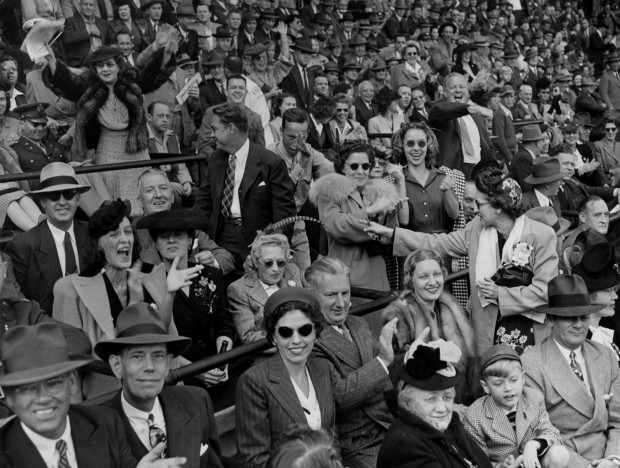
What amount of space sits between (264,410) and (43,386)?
1.22 metres

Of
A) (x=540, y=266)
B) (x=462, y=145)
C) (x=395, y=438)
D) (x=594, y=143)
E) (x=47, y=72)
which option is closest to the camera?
(x=395, y=438)

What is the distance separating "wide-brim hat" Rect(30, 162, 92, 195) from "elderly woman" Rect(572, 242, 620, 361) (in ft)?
9.76

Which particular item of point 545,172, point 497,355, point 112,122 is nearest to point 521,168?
point 545,172

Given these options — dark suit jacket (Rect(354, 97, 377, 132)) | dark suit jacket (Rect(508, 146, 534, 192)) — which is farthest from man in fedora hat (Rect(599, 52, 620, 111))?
dark suit jacket (Rect(508, 146, 534, 192))

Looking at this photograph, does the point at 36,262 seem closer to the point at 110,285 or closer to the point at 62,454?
the point at 110,285

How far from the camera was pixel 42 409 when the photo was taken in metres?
3.47

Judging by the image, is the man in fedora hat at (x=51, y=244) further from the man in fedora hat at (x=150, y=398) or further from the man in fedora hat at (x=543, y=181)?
the man in fedora hat at (x=543, y=181)

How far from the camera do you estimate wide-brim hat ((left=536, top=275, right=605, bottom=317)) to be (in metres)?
5.43

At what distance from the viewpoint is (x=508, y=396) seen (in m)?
4.96

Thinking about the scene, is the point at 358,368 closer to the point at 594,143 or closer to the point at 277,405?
the point at 277,405

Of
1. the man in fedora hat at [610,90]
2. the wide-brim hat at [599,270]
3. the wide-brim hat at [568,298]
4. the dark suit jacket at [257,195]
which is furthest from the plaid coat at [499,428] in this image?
the man in fedora hat at [610,90]

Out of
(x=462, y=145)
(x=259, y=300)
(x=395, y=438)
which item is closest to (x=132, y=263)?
(x=259, y=300)

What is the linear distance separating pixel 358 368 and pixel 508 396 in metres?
0.71

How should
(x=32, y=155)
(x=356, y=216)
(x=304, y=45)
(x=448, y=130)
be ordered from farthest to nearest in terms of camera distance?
(x=304, y=45), (x=448, y=130), (x=32, y=155), (x=356, y=216)
